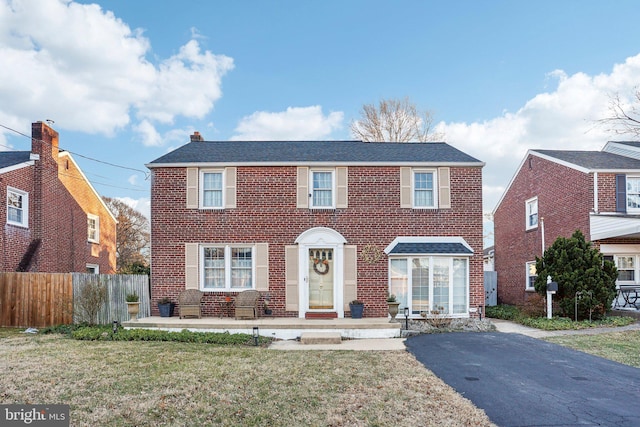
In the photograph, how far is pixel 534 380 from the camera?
7.37 metres

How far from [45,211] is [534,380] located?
18539mm

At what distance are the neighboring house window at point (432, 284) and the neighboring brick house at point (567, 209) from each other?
6231 millimetres

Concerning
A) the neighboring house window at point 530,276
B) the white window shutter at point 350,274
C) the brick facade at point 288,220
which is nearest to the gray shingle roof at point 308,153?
the brick facade at point 288,220

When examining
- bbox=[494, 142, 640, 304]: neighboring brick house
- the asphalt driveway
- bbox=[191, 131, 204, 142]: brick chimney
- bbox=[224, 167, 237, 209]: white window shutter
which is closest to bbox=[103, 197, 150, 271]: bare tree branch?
bbox=[191, 131, 204, 142]: brick chimney

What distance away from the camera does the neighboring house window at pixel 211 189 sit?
14141 mm

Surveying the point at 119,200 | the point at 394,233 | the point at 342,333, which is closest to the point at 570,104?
the point at 394,233

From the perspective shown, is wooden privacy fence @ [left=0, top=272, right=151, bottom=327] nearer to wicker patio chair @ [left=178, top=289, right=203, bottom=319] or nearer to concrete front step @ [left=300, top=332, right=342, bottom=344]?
wicker patio chair @ [left=178, top=289, right=203, bottom=319]

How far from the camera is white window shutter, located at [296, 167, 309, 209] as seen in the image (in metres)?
13.9

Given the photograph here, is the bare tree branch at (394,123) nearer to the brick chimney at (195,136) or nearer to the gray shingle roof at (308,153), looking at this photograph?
the gray shingle roof at (308,153)

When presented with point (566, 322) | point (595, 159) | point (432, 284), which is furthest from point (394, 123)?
point (566, 322)

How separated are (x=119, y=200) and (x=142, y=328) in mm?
24238

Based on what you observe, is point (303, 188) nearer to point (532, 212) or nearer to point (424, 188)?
point (424, 188)

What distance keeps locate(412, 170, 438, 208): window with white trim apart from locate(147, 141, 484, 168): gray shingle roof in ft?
1.53

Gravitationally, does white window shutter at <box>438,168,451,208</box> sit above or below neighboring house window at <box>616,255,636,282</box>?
above
